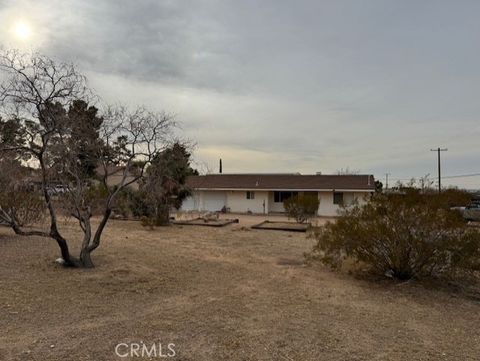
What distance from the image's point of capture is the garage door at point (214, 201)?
33.2 m

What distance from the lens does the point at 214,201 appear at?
3334 cm

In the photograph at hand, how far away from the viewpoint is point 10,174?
36.4 ft

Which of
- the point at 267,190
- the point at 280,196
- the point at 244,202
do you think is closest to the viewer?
the point at 267,190

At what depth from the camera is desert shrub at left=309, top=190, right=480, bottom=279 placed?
25.3 feet

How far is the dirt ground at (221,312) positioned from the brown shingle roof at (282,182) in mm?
21369

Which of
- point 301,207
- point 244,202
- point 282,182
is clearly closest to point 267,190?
point 282,182

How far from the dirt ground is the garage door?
22953 millimetres

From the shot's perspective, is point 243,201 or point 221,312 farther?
point 243,201

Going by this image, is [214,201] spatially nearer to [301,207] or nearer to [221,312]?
[301,207]

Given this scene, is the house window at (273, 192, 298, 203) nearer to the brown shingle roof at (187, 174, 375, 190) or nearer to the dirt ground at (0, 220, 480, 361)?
the brown shingle roof at (187, 174, 375, 190)

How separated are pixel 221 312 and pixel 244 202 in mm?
26668

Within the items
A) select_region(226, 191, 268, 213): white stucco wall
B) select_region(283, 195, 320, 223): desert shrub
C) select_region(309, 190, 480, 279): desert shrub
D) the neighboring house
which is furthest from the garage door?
select_region(309, 190, 480, 279): desert shrub

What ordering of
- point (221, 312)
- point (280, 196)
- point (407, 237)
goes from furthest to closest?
point (280, 196) → point (407, 237) → point (221, 312)

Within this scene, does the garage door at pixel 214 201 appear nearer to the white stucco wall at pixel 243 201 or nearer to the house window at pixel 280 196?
the white stucco wall at pixel 243 201
